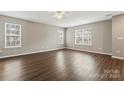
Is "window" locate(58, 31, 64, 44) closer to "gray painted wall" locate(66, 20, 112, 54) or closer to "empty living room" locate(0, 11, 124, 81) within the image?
"empty living room" locate(0, 11, 124, 81)

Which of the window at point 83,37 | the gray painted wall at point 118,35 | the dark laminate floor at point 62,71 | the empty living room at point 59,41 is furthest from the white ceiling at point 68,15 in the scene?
the dark laminate floor at point 62,71

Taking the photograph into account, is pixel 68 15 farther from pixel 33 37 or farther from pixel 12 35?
pixel 12 35

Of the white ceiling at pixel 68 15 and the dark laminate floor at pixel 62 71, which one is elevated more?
the white ceiling at pixel 68 15

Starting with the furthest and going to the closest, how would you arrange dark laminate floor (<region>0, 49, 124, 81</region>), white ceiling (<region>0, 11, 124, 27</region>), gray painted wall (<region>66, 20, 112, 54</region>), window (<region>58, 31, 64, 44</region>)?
window (<region>58, 31, 64, 44</region>) < gray painted wall (<region>66, 20, 112, 54</region>) < white ceiling (<region>0, 11, 124, 27</region>) < dark laminate floor (<region>0, 49, 124, 81</region>)

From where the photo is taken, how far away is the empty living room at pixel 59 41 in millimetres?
3574

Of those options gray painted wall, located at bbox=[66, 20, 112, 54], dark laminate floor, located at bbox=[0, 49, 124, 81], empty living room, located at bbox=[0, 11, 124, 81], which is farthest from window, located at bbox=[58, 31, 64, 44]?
dark laminate floor, located at bbox=[0, 49, 124, 81]

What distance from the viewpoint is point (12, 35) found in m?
5.30

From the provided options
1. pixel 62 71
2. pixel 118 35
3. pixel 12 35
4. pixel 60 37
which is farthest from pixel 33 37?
pixel 118 35

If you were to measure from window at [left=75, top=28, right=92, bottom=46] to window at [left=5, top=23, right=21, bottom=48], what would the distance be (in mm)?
5113

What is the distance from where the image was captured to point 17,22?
17.6 feet

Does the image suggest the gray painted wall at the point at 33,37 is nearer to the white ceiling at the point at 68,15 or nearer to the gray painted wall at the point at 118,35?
the white ceiling at the point at 68,15

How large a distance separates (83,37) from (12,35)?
18.3ft

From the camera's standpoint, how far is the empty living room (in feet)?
11.7
